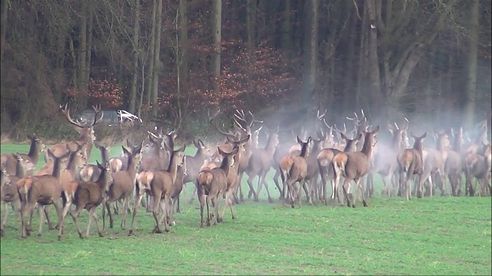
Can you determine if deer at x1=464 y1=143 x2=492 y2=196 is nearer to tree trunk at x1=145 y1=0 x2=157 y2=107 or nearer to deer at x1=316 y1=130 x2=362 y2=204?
deer at x1=316 y1=130 x2=362 y2=204

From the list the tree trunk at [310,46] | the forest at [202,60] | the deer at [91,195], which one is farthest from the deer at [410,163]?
the tree trunk at [310,46]

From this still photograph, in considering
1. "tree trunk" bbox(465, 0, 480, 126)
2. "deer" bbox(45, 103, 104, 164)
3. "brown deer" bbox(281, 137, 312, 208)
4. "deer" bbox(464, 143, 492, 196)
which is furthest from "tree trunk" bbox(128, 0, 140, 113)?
"tree trunk" bbox(465, 0, 480, 126)

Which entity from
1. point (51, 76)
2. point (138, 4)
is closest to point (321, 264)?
point (138, 4)

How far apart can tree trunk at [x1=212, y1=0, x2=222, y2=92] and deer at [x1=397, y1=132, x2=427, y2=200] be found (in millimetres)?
13480

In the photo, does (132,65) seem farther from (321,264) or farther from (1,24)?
(321,264)

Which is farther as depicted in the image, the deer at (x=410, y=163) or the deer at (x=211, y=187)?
the deer at (x=410, y=163)

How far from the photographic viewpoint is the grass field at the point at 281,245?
9.88m

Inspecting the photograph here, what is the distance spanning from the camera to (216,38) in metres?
10.8

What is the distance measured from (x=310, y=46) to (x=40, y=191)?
357 cm

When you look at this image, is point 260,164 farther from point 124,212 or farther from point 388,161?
point 124,212

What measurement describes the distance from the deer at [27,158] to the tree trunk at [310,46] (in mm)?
3472

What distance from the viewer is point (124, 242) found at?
1284cm

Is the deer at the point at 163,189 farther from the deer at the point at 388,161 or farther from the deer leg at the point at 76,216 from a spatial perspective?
the deer at the point at 388,161

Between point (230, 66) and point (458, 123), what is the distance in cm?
1663
